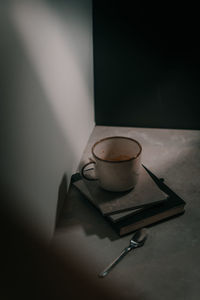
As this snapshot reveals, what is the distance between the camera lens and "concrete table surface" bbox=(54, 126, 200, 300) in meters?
0.77

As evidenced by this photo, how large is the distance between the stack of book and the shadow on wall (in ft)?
0.37

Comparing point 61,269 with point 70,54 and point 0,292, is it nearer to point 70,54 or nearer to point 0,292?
point 0,292

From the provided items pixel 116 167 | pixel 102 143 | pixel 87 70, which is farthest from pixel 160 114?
pixel 116 167

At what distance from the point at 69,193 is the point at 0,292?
0.43m

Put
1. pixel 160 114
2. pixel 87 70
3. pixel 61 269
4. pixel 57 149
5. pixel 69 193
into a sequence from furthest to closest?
1. pixel 160 114
2. pixel 87 70
3. pixel 69 193
4. pixel 57 149
5. pixel 61 269

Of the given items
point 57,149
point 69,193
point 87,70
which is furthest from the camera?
point 87,70

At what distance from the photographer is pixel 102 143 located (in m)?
1.00

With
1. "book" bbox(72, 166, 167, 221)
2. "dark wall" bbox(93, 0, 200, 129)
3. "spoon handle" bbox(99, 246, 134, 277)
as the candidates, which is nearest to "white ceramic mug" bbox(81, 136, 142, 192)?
"book" bbox(72, 166, 167, 221)

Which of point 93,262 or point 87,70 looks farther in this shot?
point 87,70

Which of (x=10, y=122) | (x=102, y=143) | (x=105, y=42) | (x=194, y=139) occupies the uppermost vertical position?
(x=10, y=122)

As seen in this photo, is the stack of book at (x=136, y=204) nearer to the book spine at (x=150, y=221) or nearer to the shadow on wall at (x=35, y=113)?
the book spine at (x=150, y=221)

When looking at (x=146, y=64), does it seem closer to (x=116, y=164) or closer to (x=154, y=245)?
(x=116, y=164)

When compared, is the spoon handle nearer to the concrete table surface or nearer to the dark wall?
the concrete table surface

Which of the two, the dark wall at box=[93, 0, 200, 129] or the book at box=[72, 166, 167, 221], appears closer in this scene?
the book at box=[72, 166, 167, 221]
